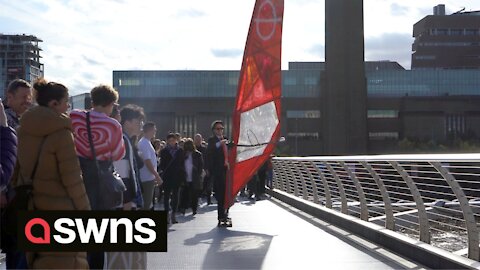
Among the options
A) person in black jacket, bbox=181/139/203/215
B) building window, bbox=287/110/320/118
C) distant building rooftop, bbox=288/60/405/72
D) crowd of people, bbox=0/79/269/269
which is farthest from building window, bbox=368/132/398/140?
crowd of people, bbox=0/79/269/269

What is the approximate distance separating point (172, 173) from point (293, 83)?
91.7 m

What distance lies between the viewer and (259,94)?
45.8 ft

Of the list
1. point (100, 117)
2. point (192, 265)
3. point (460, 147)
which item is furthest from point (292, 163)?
point (460, 147)

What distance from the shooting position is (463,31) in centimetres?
13812

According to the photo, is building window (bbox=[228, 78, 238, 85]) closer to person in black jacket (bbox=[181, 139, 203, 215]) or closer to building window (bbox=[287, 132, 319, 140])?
building window (bbox=[287, 132, 319, 140])

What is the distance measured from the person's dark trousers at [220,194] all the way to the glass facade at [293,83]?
91.8 m

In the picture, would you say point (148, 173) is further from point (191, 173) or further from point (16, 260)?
point (191, 173)

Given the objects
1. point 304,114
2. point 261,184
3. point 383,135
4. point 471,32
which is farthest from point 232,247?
point 471,32

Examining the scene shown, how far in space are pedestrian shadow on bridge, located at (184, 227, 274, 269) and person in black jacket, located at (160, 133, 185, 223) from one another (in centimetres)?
156

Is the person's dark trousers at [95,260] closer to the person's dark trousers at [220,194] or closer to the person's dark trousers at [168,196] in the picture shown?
the person's dark trousers at [220,194]

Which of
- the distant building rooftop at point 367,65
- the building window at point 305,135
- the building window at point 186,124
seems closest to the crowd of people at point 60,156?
the building window at point 305,135

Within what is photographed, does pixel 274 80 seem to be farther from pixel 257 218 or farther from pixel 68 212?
pixel 68 212

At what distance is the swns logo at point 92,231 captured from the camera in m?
4.54

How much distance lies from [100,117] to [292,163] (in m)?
14.2
